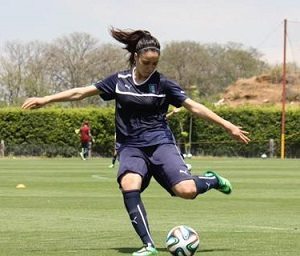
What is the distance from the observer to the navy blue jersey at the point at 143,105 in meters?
9.38

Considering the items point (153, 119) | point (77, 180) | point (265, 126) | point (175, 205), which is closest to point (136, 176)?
point (153, 119)

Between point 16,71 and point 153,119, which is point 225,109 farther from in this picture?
point 153,119

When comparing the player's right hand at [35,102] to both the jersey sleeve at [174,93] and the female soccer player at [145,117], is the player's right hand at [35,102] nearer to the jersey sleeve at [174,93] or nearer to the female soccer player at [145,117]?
the female soccer player at [145,117]

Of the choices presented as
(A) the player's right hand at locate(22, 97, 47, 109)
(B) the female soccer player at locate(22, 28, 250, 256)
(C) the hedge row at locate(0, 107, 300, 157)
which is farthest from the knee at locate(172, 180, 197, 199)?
(C) the hedge row at locate(0, 107, 300, 157)

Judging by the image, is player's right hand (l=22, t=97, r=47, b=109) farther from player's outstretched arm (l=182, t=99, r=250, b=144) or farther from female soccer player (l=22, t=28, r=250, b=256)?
player's outstretched arm (l=182, t=99, r=250, b=144)

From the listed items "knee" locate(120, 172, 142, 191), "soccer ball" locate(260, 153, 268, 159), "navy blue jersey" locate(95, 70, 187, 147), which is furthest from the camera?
"soccer ball" locate(260, 153, 268, 159)

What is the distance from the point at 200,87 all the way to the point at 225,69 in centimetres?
542

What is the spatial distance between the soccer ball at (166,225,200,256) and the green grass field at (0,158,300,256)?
0.34 meters

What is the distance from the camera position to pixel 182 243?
8727 millimetres

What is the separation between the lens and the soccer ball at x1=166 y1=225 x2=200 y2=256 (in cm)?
873

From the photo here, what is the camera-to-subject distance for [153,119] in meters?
9.48

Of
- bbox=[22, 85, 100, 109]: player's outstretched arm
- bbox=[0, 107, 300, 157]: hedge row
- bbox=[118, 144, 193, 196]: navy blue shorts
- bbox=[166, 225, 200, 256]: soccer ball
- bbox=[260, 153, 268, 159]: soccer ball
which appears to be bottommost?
bbox=[260, 153, 268, 159]: soccer ball

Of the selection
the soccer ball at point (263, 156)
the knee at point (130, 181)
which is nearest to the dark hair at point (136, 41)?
the knee at point (130, 181)

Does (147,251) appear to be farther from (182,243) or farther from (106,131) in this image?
(106,131)
